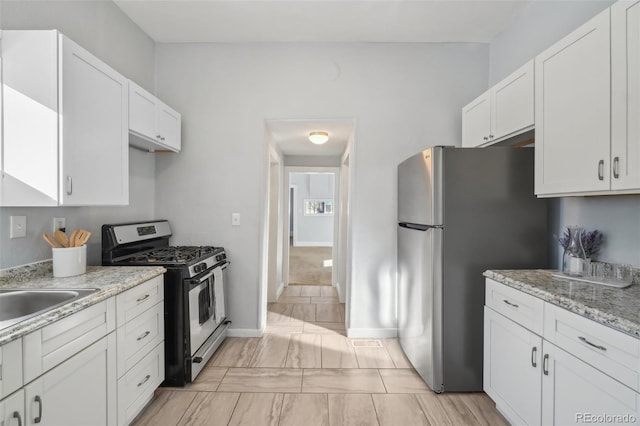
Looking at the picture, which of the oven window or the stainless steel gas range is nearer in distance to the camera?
the stainless steel gas range

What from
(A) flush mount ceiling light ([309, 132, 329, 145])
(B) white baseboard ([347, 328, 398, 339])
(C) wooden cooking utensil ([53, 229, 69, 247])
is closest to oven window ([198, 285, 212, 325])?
(C) wooden cooking utensil ([53, 229, 69, 247])

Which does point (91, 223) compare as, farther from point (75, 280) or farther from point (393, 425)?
point (393, 425)

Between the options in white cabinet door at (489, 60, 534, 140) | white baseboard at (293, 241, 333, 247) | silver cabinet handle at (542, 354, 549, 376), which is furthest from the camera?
white baseboard at (293, 241, 333, 247)

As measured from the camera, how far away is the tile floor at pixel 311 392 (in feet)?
6.21

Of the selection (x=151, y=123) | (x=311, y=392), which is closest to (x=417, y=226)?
(x=311, y=392)

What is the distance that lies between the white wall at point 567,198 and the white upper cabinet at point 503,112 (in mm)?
473

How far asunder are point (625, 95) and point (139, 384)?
9.18 feet

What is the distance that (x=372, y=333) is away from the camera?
3.02 m

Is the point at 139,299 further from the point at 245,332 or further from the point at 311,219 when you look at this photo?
the point at 311,219

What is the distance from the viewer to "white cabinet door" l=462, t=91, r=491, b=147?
2338mm

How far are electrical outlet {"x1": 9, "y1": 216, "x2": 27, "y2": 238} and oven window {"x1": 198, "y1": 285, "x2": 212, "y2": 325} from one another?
3.53ft

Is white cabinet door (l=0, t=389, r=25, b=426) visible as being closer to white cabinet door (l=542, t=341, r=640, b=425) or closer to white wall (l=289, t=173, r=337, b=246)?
white cabinet door (l=542, t=341, r=640, b=425)

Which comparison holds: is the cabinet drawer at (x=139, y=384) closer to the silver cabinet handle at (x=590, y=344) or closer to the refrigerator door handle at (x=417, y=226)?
the refrigerator door handle at (x=417, y=226)

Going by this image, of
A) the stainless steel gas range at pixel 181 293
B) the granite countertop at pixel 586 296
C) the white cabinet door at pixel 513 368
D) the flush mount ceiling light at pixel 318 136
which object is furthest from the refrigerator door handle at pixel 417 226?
the stainless steel gas range at pixel 181 293
